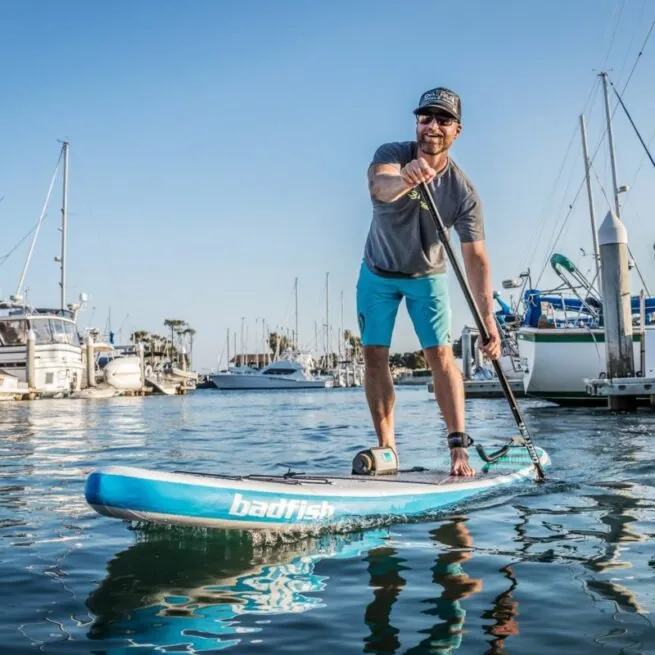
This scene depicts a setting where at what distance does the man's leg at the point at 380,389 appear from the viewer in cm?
576

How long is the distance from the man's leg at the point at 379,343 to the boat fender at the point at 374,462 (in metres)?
0.22

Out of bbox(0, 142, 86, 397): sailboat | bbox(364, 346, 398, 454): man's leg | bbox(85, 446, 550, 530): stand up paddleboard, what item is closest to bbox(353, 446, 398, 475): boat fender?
bbox(85, 446, 550, 530): stand up paddleboard

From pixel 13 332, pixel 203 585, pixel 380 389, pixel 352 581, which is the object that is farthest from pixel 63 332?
pixel 352 581

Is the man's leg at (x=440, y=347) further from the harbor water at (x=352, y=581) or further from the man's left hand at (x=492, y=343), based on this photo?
the harbor water at (x=352, y=581)

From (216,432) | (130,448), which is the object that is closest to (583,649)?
(130,448)

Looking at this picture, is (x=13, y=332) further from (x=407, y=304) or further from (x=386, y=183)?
(x=386, y=183)

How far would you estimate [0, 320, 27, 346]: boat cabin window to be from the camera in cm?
4319

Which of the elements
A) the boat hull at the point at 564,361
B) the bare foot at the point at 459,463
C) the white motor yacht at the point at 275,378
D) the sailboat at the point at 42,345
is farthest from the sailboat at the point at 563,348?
the white motor yacht at the point at 275,378

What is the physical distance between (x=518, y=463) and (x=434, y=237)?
2078mm

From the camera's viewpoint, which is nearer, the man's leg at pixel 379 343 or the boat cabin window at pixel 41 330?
the man's leg at pixel 379 343

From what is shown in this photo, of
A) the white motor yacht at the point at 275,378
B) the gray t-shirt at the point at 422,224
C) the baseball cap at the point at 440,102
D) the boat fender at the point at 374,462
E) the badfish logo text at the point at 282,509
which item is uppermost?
the baseball cap at the point at 440,102

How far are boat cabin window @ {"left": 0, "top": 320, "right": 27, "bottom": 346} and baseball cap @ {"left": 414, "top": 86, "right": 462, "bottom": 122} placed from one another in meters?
41.4

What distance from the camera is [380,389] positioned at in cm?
578

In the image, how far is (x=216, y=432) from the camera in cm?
1456
